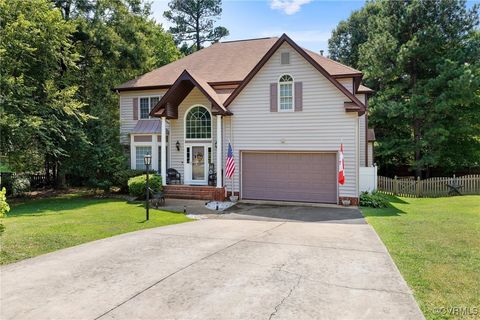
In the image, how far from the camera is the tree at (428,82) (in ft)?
72.0

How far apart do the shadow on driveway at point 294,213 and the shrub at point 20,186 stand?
12253 millimetres

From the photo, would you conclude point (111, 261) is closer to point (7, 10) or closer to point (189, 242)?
point (189, 242)

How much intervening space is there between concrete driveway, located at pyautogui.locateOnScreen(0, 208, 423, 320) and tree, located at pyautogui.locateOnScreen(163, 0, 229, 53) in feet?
134

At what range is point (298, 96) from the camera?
52.1 ft

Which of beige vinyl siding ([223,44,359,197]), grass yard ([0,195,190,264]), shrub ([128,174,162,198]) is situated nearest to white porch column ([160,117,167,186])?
shrub ([128,174,162,198])

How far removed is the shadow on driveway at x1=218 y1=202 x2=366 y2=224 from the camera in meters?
12.3

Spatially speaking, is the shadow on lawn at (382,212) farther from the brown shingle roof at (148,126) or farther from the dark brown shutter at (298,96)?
the brown shingle roof at (148,126)

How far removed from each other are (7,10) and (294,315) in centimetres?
1831

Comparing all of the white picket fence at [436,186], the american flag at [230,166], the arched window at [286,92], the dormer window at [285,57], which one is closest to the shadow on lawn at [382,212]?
the arched window at [286,92]

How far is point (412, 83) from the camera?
80.4 ft

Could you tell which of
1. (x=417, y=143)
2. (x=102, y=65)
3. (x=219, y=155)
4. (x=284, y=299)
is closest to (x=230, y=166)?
(x=219, y=155)

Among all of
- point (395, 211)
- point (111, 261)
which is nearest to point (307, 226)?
point (395, 211)

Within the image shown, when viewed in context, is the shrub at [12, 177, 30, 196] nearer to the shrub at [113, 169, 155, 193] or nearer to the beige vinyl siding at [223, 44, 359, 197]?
the shrub at [113, 169, 155, 193]

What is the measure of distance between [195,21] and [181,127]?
1250 inches
